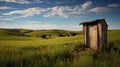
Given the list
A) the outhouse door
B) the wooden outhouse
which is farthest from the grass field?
the outhouse door

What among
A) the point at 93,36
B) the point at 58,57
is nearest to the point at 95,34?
the point at 93,36

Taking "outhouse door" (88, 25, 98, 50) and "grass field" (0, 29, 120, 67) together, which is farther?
"outhouse door" (88, 25, 98, 50)

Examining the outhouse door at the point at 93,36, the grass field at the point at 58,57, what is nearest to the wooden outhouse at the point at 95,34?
Answer: the outhouse door at the point at 93,36

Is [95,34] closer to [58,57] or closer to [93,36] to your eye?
[93,36]

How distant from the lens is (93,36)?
13.8m

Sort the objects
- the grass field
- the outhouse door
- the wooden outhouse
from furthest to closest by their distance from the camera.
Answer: the outhouse door
the wooden outhouse
the grass field

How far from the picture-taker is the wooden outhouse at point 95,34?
43.0ft

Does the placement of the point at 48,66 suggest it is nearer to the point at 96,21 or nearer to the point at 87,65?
the point at 87,65

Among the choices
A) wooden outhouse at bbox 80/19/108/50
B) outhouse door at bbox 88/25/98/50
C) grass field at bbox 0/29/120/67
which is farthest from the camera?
outhouse door at bbox 88/25/98/50

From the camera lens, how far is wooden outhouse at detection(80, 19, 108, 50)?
516 inches

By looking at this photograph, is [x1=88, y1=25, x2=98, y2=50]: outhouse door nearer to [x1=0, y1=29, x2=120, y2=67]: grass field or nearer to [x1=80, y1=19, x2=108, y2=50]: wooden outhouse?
[x1=80, y1=19, x2=108, y2=50]: wooden outhouse

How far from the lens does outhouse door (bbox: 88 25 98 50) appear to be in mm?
13337

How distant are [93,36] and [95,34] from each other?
30 centimetres

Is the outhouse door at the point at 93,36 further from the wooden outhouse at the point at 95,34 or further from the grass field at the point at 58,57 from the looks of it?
the grass field at the point at 58,57
